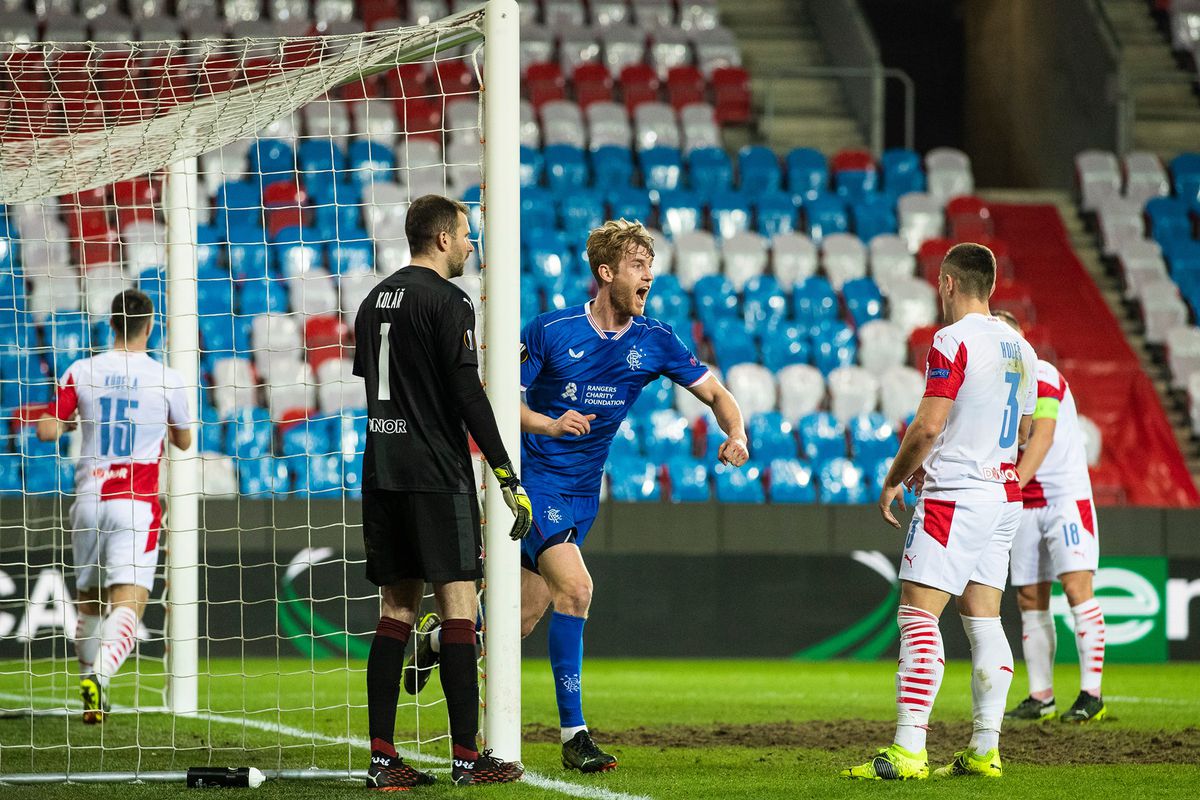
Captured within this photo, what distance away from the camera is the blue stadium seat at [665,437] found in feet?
41.7

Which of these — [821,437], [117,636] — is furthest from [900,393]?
[117,636]

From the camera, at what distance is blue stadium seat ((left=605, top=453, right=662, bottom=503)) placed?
40.3ft

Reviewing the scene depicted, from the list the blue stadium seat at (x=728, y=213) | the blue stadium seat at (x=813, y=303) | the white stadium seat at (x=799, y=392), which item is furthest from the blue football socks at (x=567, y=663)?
the blue stadium seat at (x=728, y=213)

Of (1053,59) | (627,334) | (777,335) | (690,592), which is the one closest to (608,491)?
(690,592)

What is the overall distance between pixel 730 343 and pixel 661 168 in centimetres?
285

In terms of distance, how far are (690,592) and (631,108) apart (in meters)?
7.41

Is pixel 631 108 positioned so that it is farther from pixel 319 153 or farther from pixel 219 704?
pixel 219 704

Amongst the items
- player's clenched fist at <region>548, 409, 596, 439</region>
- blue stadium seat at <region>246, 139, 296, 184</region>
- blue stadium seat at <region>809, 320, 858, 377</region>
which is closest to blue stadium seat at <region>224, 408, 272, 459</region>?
blue stadium seat at <region>246, 139, 296, 184</region>

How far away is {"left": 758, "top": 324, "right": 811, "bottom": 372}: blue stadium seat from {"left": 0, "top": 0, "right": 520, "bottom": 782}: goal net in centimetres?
285

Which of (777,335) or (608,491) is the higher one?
→ (777,335)

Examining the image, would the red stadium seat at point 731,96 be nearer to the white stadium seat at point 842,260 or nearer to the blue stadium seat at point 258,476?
the white stadium seat at point 842,260

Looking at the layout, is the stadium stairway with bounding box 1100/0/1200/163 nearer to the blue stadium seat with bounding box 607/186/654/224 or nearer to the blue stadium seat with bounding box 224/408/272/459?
the blue stadium seat with bounding box 607/186/654/224

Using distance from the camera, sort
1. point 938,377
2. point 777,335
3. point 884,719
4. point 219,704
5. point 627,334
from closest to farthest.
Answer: point 938,377 < point 627,334 < point 884,719 < point 219,704 < point 777,335

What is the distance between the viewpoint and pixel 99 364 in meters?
7.76
